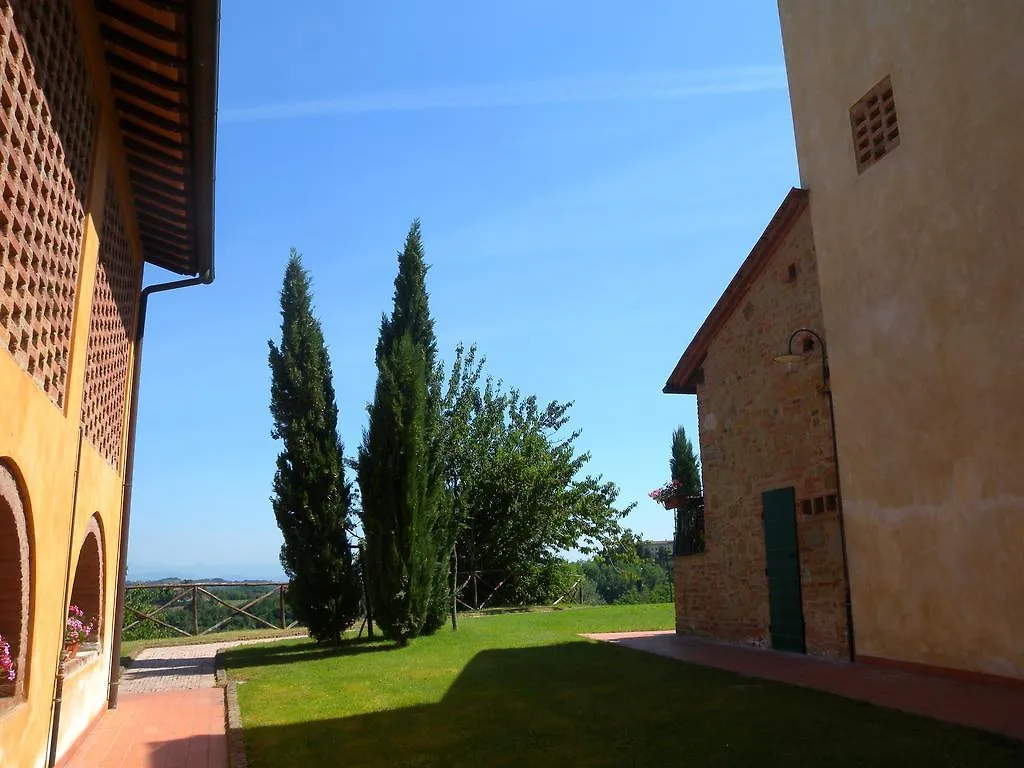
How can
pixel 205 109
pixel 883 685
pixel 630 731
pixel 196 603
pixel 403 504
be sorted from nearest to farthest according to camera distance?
pixel 205 109 < pixel 630 731 < pixel 883 685 < pixel 403 504 < pixel 196 603

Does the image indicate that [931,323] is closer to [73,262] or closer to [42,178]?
[73,262]

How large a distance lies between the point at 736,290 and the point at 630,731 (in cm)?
783

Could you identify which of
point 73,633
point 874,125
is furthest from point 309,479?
point 874,125

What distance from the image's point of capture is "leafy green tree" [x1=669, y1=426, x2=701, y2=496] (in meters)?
27.7

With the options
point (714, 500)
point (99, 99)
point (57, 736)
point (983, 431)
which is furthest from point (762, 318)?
point (57, 736)

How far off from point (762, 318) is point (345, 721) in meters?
8.18

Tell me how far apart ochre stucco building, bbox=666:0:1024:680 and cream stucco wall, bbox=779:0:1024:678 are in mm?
22

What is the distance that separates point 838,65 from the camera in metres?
10.7

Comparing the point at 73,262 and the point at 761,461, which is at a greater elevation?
the point at 73,262

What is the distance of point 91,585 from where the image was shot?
7.37 m

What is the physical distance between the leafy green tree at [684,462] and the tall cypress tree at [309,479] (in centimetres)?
1626

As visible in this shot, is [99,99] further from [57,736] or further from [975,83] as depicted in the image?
[975,83]

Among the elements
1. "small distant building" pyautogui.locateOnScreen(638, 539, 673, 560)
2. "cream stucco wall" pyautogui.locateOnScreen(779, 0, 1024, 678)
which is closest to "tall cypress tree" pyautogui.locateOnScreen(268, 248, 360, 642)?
"cream stucco wall" pyautogui.locateOnScreen(779, 0, 1024, 678)

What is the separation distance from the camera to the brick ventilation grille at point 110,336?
6.44m
